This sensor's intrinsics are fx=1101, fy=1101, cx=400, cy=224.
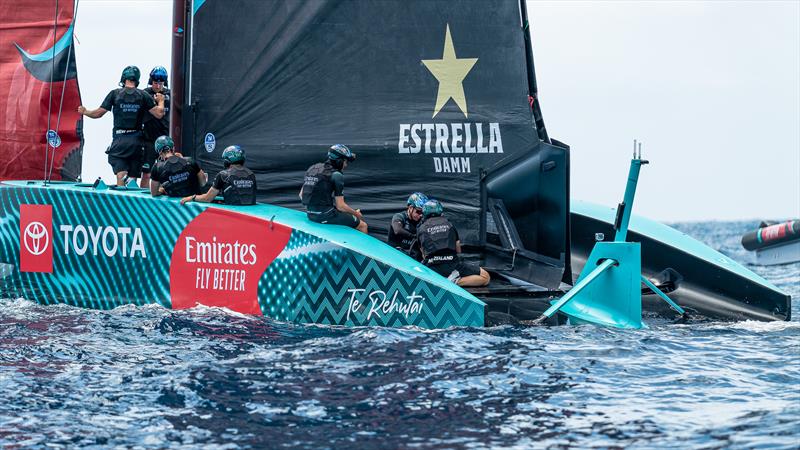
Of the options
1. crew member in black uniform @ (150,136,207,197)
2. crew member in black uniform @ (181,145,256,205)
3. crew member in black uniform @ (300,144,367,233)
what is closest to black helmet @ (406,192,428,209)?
crew member in black uniform @ (300,144,367,233)

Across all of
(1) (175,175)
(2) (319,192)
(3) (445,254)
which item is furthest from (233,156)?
(3) (445,254)

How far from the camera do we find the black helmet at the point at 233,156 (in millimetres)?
8938

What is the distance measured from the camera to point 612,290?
8.16 meters

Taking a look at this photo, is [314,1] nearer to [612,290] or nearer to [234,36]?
[234,36]

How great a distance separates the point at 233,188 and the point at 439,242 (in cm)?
169

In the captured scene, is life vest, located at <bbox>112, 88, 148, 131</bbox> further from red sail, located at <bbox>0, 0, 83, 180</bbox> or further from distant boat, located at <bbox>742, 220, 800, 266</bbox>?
distant boat, located at <bbox>742, 220, 800, 266</bbox>

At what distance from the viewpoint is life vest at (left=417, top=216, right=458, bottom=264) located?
850 centimetres

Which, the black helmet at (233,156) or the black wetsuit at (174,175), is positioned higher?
the black helmet at (233,156)

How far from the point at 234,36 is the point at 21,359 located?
3.53m

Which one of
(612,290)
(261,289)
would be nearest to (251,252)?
(261,289)

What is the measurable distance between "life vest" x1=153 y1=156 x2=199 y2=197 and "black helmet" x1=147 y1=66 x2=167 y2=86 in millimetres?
1750

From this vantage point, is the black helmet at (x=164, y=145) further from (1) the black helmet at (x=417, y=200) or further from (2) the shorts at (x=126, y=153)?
(1) the black helmet at (x=417, y=200)

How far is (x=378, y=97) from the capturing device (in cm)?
930

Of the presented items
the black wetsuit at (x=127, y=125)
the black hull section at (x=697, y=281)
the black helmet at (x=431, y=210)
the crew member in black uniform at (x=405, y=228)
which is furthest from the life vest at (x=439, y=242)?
the black wetsuit at (x=127, y=125)
